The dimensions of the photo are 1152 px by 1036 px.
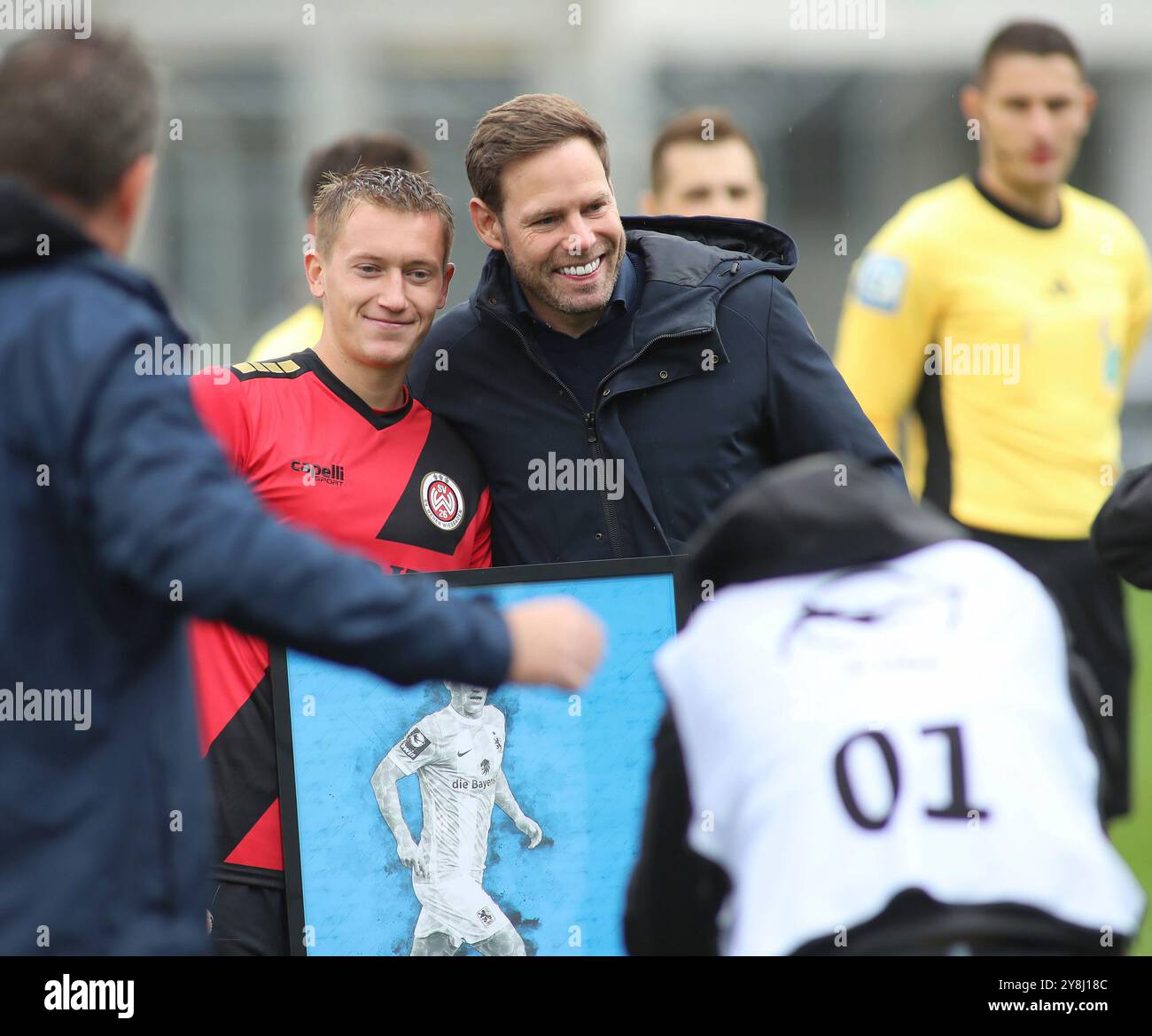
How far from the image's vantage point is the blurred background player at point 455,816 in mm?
3428

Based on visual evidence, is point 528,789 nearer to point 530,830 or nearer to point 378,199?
point 530,830

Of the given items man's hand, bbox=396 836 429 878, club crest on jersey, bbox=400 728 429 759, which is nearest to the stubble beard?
club crest on jersey, bbox=400 728 429 759

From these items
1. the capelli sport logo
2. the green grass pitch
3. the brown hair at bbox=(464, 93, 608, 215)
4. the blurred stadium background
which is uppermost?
the blurred stadium background

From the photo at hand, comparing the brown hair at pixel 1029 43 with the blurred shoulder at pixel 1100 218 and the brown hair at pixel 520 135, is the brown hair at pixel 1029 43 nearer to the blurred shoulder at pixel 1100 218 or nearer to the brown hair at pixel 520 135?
the blurred shoulder at pixel 1100 218

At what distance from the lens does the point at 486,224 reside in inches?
154

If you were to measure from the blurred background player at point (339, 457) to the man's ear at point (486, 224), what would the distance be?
0.09 metres

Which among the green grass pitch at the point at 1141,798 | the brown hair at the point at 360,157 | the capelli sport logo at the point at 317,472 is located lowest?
the green grass pitch at the point at 1141,798

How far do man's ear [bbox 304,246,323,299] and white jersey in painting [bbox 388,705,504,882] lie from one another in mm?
1119

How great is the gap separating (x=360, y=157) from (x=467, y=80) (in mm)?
18701

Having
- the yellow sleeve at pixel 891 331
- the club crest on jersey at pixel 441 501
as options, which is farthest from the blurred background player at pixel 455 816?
the yellow sleeve at pixel 891 331

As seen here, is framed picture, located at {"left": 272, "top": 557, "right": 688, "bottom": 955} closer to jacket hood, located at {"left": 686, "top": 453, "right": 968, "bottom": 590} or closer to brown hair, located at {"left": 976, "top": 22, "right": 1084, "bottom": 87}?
jacket hood, located at {"left": 686, "top": 453, "right": 968, "bottom": 590}

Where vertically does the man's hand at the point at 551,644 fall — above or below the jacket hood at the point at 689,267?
below

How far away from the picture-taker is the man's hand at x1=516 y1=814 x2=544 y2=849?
11.4 feet
